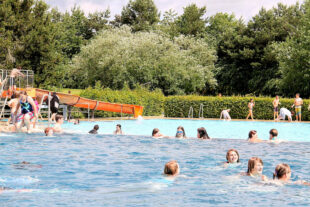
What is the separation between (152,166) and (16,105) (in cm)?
890

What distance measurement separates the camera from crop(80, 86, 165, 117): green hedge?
35406mm

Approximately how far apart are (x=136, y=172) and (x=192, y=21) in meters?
66.7

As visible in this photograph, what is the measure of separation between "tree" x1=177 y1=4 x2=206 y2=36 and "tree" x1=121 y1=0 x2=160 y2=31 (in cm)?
698

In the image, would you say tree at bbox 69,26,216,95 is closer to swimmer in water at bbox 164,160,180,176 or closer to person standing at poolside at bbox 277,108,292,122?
person standing at poolside at bbox 277,108,292,122

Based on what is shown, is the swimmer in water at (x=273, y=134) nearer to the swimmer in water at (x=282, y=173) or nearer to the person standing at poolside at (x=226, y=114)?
the swimmer in water at (x=282, y=173)

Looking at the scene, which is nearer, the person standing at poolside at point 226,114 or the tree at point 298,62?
the person standing at poolside at point 226,114

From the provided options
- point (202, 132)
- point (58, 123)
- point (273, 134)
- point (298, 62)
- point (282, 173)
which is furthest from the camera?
point (298, 62)

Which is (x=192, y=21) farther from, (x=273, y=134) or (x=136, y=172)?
(x=136, y=172)

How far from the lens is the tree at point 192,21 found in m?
75.2

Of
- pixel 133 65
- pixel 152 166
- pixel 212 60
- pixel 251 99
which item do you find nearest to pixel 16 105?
pixel 152 166

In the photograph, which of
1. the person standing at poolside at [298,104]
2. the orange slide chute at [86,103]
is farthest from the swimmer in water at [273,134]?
the person standing at poolside at [298,104]

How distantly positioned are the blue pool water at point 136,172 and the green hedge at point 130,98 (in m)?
15.9

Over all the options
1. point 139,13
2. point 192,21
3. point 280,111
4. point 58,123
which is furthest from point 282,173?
point 139,13

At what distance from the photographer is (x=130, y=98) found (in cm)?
3803
